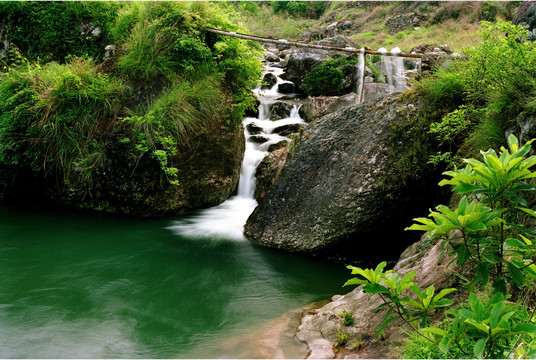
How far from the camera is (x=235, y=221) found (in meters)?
7.17

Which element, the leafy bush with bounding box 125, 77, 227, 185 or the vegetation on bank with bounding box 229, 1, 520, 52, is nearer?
the leafy bush with bounding box 125, 77, 227, 185

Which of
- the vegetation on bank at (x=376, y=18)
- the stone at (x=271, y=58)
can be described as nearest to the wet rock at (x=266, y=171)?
the vegetation on bank at (x=376, y=18)

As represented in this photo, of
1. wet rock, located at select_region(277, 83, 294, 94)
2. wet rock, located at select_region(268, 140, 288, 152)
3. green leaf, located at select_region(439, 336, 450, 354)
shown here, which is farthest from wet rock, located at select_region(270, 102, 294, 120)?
green leaf, located at select_region(439, 336, 450, 354)

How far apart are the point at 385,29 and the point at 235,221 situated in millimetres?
23401

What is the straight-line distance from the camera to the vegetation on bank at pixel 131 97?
7.08 m

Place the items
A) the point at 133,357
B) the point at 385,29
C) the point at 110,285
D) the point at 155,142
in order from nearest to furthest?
the point at 133,357 → the point at 110,285 → the point at 155,142 → the point at 385,29

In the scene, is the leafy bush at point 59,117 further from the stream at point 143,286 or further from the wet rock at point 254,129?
the wet rock at point 254,129

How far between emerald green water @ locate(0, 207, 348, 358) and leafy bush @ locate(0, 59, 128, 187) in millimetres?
1195

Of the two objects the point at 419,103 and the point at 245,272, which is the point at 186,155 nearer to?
the point at 245,272

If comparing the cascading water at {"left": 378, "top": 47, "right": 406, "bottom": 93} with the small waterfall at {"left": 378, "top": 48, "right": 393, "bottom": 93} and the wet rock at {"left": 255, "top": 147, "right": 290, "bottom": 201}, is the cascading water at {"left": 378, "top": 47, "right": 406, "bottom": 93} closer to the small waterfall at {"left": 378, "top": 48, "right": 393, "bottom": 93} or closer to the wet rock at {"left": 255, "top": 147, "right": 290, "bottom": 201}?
Answer: the small waterfall at {"left": 378, "top": 48, "right": 393, "bottom": 93}

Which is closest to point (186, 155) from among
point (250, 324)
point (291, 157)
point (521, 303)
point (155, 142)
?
point (155, 142)

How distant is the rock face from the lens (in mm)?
5160

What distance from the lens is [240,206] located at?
8.02 meters

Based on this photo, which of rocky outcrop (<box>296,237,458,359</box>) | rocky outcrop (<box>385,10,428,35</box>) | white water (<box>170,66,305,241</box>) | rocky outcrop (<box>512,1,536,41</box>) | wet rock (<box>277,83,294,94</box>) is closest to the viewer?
rocky outcrop (<box>296,237,458,359</box>)
